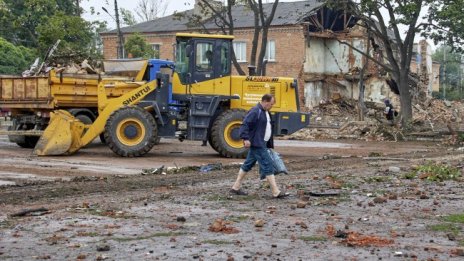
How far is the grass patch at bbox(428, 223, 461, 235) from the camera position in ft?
33.2

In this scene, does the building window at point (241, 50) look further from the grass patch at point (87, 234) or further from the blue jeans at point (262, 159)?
the grass patch at point (87, 234)

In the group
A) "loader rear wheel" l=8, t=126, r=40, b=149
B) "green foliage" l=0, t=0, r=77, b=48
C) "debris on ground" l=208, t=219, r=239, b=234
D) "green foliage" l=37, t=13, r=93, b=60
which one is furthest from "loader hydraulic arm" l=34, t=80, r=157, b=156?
"green foliage" l=0, t=0, r=77, b=48

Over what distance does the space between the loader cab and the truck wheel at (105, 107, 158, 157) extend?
164 cm

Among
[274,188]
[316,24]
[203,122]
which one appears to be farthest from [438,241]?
[316,24]

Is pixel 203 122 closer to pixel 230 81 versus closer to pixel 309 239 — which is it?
pixel 230 81

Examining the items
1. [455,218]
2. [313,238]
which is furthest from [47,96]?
[313,238]

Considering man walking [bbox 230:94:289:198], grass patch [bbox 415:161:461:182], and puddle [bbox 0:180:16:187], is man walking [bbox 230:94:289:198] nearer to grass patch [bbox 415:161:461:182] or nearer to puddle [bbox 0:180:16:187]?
grass patch [bbox 415:161:461:182]

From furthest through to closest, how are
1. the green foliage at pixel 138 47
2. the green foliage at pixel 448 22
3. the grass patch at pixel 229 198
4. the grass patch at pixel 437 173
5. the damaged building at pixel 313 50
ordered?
the damaged building at pixel 313 50, the green foliage at pixel 138 47, the green foliage at pixel 448 22, the grass patch at pixel 437 173, the grass patch at pixel 229 198

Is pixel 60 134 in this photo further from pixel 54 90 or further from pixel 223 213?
pixel 223 213

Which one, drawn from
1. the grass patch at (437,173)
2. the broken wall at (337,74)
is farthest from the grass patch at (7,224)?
the broken wall at (337,74)

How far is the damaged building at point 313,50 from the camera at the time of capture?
48750mm

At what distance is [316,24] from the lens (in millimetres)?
49188

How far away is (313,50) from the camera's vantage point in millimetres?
49812

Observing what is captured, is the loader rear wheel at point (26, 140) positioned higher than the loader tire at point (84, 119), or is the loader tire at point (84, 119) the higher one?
the loader tire at point (84, 119)
